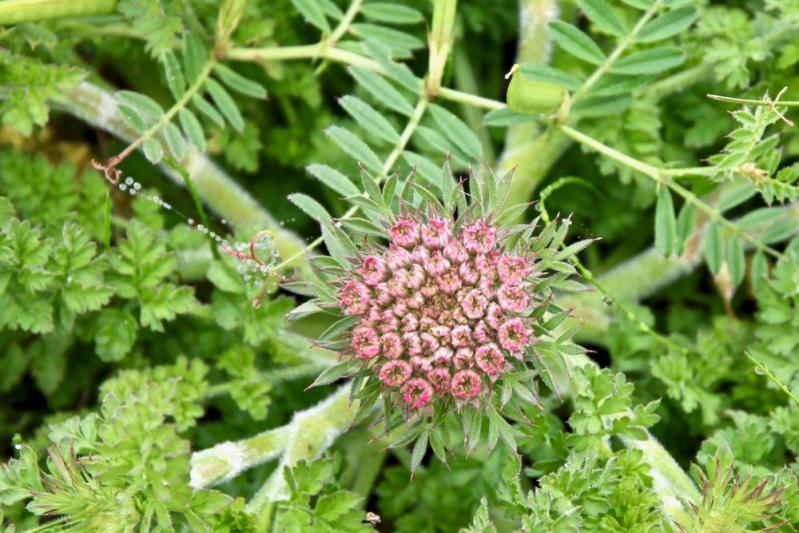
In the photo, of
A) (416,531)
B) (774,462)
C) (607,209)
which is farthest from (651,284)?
(416,531)

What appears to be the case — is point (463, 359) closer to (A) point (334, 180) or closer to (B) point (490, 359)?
(B) point (490, 359)

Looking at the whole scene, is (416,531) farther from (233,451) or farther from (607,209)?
(607,209)

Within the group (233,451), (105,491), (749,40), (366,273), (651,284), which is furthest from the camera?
(651,284)

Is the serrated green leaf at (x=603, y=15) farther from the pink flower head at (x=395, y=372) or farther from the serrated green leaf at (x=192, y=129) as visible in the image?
the pink flower head at (x=395, y=372)

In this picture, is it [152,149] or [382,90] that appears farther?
[382,90]

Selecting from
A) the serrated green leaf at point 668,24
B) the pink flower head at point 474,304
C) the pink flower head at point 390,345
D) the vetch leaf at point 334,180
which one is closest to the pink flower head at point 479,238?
the pink flower head at point 474,304

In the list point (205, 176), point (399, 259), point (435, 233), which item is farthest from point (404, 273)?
point (205, 176)
